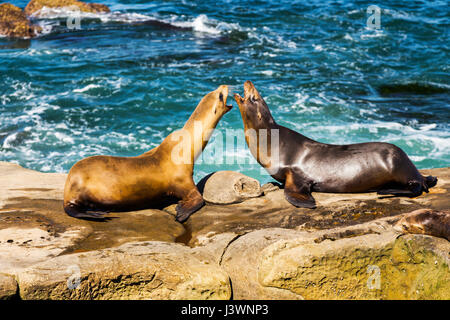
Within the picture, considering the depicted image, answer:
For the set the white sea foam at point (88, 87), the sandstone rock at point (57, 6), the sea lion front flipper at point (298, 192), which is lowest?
the white sea foam at point (88, 87)

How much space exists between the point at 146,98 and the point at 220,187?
724 centimetres

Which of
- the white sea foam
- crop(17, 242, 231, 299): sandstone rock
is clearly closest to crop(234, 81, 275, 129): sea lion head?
crop(17, 242, 231, 299): sandstone rock

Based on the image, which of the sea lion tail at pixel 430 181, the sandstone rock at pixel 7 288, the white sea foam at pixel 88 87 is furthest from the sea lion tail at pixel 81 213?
the white sea foam at pixel 88 87

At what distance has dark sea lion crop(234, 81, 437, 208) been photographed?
5.58 metres

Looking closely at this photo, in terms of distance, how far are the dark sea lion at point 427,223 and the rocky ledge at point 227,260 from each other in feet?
0.30

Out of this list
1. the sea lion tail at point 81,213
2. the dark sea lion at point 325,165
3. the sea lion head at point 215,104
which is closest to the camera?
the sea lion tail at point 81,213

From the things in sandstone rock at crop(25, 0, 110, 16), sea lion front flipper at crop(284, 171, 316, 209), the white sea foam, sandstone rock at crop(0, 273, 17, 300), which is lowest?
the white sea foam

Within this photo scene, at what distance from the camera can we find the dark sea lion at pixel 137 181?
17.2 ft

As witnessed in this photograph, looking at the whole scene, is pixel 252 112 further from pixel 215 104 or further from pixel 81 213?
pixel 81 213

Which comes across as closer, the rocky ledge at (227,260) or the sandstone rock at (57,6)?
the rocky ledge at (227,260)

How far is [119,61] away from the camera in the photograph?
14711mm

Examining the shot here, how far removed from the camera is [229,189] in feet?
19.1

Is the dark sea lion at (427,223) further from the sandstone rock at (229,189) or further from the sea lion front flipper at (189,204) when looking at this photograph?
the sea lion front flipper at (189,204)

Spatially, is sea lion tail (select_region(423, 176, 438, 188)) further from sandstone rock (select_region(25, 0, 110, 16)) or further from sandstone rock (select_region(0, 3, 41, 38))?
sandstone rock (select_region(25, 0, 110, 16))
